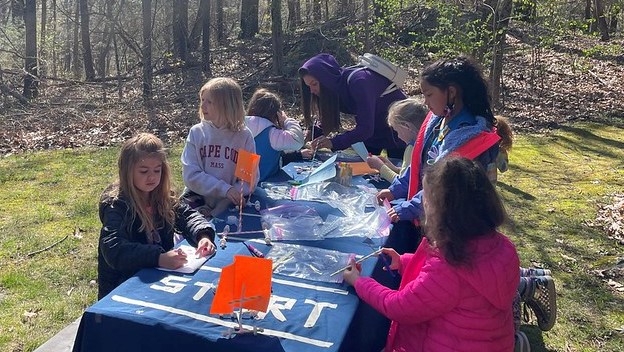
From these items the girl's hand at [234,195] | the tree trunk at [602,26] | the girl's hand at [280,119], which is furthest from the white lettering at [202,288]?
the tree trunk at [602,26]

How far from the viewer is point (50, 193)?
6.47m

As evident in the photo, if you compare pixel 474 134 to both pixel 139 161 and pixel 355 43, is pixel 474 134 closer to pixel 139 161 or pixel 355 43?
pixel 139 161

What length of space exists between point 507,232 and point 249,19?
14.1m

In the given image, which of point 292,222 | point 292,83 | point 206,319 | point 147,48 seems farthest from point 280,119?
point 147,48

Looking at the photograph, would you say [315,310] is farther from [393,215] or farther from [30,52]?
[30,52]

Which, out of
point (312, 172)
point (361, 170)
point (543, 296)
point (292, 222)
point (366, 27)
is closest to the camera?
point (292, 222)

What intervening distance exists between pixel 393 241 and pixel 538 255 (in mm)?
1995

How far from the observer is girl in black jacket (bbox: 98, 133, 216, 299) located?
255cm

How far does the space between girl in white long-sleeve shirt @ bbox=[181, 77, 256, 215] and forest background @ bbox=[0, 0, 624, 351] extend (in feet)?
3.86

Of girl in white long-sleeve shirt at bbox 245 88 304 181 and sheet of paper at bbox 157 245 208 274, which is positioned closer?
sheet of paper at bbox 157 245 208 274

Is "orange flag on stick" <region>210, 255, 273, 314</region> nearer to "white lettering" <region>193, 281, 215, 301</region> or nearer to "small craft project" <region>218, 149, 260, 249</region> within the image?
"white lettering" <region>193, 281, 215, 301</region>

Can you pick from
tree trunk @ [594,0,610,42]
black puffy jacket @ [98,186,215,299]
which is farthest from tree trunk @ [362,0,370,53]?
black puffy jacket @ [98,186,215,299]

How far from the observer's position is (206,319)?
7.00 feet

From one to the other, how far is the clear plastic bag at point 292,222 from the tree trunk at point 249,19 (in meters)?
15.1
